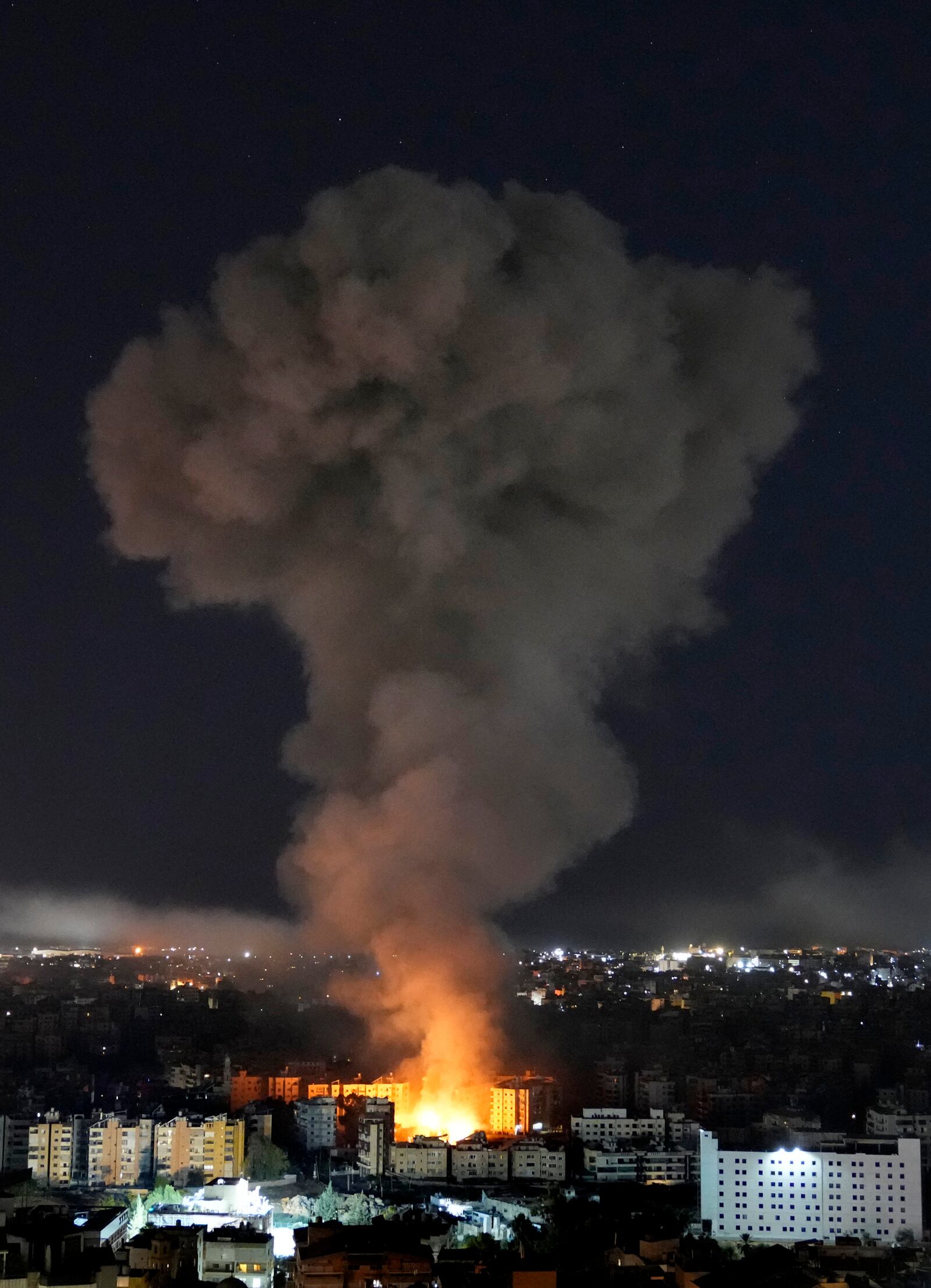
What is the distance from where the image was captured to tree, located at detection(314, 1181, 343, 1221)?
12.4 metres

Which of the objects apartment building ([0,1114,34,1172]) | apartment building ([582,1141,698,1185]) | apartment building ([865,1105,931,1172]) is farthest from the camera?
apartment building ([0,1114,34,1172])

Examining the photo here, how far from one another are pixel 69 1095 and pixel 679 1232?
32.1ft

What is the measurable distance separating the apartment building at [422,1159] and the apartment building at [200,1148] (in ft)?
5.07

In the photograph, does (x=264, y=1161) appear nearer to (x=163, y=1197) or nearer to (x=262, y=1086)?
(x=163, y=1197)

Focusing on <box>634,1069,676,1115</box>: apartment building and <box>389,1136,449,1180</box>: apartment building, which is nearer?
<box>389,1136,449,1180</box>: apartment building

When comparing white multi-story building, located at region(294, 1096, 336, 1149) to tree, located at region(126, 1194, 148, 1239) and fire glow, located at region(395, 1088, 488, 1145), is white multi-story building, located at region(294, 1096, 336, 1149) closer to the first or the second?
fire glow, located at region(395, 1088, 488, 1145)

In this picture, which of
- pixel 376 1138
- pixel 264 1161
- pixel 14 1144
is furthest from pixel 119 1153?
pixel 376 1138

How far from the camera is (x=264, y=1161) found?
48.3 ft

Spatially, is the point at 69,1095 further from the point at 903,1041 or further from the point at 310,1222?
the point at 903,1041

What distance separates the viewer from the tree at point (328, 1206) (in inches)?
489

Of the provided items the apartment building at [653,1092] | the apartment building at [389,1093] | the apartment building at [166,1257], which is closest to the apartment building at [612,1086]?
the apartment building at [653,1092]

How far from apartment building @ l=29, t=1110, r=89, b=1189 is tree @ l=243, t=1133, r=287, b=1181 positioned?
1.57m

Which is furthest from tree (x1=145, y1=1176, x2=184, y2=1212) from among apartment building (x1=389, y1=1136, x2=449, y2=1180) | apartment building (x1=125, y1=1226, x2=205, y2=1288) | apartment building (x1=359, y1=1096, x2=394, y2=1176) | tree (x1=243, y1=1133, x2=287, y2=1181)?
apartment building (x1=125, y1=1226, x2=205, y2=1288)

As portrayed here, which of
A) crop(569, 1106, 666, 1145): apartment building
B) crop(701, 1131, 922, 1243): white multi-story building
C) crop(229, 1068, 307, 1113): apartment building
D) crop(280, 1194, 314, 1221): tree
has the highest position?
crop(229, 1068, 307, 1113): apartment building
